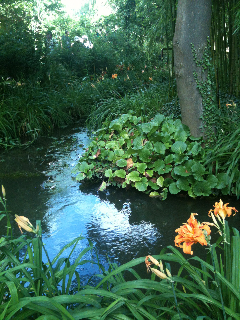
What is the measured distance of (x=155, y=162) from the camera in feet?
12.1

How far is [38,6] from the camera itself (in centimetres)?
2561

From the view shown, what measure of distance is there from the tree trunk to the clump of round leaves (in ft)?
0.73

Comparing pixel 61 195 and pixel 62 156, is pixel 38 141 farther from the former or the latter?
pixel 61 195

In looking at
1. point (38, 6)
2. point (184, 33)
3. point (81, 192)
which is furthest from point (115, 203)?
point (38, 6)

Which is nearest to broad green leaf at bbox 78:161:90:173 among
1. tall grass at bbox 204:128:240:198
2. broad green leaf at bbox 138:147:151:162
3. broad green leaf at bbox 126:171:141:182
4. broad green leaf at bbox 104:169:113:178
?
broad green leaf at bbox 104:169:113:178

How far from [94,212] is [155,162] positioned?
3.04ft

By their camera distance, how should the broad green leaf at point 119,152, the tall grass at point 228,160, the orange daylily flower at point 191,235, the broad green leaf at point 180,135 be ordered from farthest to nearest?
the broad green leaf at point 119,152
the broad green leaf at point 180,135
the tall grass at point 228,160
the orange daylily flower at point 191,235

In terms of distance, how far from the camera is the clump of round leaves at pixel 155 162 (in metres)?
3.42

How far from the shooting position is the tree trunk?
3742 millimetres

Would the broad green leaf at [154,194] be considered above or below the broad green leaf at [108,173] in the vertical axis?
below

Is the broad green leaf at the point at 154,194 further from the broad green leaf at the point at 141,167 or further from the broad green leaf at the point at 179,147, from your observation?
the broad green leaf at the point at 179,147

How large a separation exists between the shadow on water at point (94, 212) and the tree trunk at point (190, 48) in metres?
1.12

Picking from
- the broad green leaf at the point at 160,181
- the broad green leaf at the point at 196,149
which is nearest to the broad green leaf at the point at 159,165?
the broad green leaf at the point at 160,181

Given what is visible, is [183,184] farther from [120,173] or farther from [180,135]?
[120,173]
